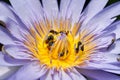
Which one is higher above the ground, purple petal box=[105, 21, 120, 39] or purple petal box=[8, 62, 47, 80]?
purple petal box=[105, 21, 120, 39]

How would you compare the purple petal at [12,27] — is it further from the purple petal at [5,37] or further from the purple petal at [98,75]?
the purple petal at [98,75]

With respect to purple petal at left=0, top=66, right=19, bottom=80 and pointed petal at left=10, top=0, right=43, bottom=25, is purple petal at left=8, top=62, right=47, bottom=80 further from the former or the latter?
pointed petal at left=10, top=0, right=43, bottom=25

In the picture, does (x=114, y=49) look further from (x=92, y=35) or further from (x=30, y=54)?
(x=30, y=54)

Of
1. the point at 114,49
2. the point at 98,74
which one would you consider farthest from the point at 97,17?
the point at 98,74

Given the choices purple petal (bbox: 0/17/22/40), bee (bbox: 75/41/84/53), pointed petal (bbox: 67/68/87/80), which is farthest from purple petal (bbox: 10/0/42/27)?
pointed petal (bbox: 67/68/87/80)

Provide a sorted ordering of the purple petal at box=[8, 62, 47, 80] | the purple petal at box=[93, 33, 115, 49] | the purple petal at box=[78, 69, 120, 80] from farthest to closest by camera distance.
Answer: the purple petal at box=[93, 33, 115, 49] < the purple petal at box=[78, 69, 120, 80] < the purple petal at box=[8, 62, 47, 80]

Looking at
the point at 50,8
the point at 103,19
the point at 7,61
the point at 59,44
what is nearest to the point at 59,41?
the point at 59,44

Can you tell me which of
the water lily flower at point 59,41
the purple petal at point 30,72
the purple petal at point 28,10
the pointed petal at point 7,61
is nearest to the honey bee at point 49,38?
the water lily flower at point 59,41

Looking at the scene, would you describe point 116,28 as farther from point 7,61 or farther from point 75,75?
point 7,61
